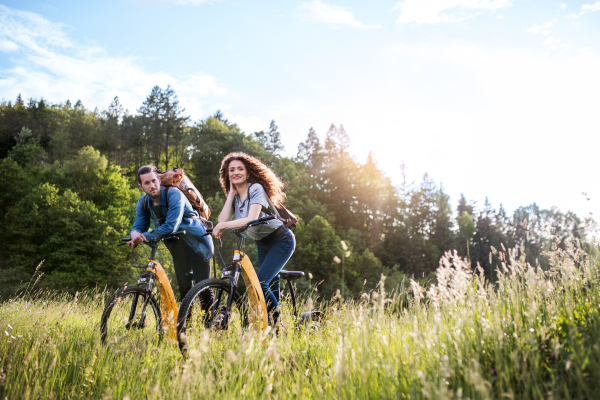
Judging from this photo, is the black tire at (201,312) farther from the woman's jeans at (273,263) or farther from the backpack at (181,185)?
the backpack at (181,185)

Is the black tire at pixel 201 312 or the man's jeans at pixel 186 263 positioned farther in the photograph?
the man's jeans at pixel 186 263

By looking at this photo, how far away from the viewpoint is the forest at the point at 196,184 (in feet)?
104

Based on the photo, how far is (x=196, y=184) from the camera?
4234cm

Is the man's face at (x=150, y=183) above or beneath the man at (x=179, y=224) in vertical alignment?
above

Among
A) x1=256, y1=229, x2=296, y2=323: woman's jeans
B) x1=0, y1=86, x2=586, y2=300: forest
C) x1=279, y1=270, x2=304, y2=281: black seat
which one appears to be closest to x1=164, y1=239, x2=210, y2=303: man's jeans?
x1=256, y1=229, x2=296, y2=323: woman's jeans

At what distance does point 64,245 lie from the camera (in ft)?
105

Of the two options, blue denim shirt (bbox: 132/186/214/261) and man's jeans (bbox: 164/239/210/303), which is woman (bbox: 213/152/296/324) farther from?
man's jeans (bbox: 164/239/210/303)

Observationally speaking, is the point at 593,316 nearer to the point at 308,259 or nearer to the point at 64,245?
the point at 308,259

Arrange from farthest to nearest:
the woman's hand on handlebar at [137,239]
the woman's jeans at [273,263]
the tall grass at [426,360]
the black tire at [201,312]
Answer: the woman's jeans at [273,263] → the woman's hand on handlebar at [137,239] → the black tire at [201,312] → the tall grass at [426,360]

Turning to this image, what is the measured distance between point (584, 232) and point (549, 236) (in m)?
0.31

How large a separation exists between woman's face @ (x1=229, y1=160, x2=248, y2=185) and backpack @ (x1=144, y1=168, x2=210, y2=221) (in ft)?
2.49

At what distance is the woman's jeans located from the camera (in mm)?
3408

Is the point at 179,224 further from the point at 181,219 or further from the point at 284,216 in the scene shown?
the point at 284,216

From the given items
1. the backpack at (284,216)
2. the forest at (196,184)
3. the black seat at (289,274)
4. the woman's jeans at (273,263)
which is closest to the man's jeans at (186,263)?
the woman's jeans at (273,263)
